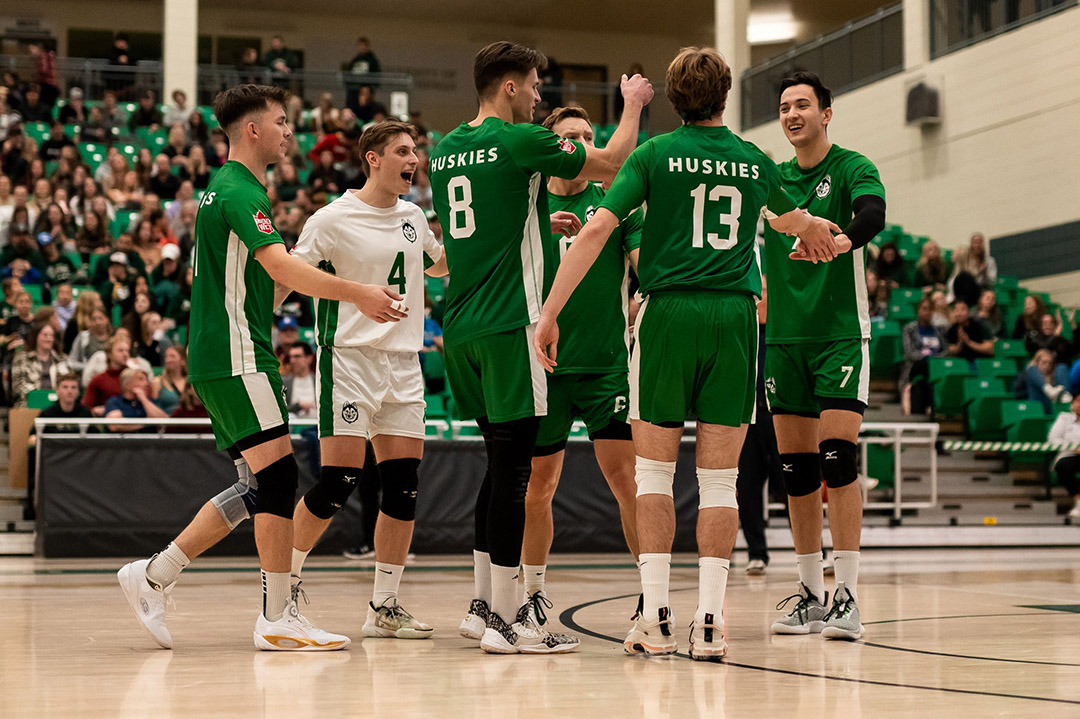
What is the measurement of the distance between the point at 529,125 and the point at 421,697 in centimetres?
218

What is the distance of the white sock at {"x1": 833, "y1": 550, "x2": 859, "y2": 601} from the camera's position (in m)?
5.33

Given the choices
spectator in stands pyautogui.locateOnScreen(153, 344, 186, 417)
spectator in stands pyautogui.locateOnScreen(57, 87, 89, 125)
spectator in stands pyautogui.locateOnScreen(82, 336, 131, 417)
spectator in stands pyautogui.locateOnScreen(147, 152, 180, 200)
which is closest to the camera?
spectator in stands pyautogui.locateOnScreen(82, 336, 131, 417)

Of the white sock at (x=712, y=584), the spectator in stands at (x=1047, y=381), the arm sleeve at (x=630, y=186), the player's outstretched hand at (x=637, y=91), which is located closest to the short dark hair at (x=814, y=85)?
the player's outstretched hand at (x=637, y=91)

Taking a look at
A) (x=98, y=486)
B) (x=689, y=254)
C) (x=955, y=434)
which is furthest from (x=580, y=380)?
(x=955, y=434)

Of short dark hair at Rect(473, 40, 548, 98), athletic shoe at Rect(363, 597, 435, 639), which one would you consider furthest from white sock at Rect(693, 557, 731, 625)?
short dark hair at Rect(473, 40, 548, 98)

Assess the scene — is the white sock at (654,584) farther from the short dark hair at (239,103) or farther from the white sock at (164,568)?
the short dark hair at (239,103)

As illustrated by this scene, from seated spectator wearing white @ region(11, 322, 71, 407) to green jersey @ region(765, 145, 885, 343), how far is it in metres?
8.64

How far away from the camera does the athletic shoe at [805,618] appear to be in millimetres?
5469

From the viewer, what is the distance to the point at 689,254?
470 centimetres

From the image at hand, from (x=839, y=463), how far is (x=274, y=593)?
7.96ft

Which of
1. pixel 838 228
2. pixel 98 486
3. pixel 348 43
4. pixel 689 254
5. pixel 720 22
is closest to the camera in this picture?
pixel 689 254

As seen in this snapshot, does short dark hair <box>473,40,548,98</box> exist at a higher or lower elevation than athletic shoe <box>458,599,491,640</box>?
higher

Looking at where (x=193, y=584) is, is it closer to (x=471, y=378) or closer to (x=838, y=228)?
(x=471, y=378)

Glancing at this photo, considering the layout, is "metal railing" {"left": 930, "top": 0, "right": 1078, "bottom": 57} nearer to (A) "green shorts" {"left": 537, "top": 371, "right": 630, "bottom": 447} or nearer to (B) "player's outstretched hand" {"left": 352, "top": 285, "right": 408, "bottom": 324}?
(A) "green shorts" {"left": 537, "top": 371, "right": 630, "bottom": 447}
